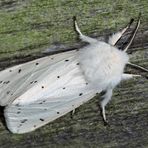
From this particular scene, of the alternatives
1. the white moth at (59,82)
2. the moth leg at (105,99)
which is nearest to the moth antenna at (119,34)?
the white moth at (59,82)

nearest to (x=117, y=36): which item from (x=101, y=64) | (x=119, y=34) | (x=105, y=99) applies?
(x=119, y=34)

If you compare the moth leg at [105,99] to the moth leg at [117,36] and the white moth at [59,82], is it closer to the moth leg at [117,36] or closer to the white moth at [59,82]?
the white moth at [59,82]

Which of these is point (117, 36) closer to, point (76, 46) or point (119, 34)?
point (119, 34)

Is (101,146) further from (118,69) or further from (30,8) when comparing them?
(30,8)

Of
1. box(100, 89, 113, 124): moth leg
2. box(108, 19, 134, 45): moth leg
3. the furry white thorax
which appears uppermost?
box(108, 19, 134, 45): moth leg

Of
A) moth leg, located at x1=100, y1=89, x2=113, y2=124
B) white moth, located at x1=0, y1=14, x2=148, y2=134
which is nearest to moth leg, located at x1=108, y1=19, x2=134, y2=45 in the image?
white moth, located at x1=0, y1=14, x2=148, y2=134

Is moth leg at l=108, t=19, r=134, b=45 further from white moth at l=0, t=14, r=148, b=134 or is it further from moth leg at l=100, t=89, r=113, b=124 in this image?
moth leg at l=100, t=89, r=113, b=124

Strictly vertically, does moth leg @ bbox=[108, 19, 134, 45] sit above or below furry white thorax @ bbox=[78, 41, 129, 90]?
above
